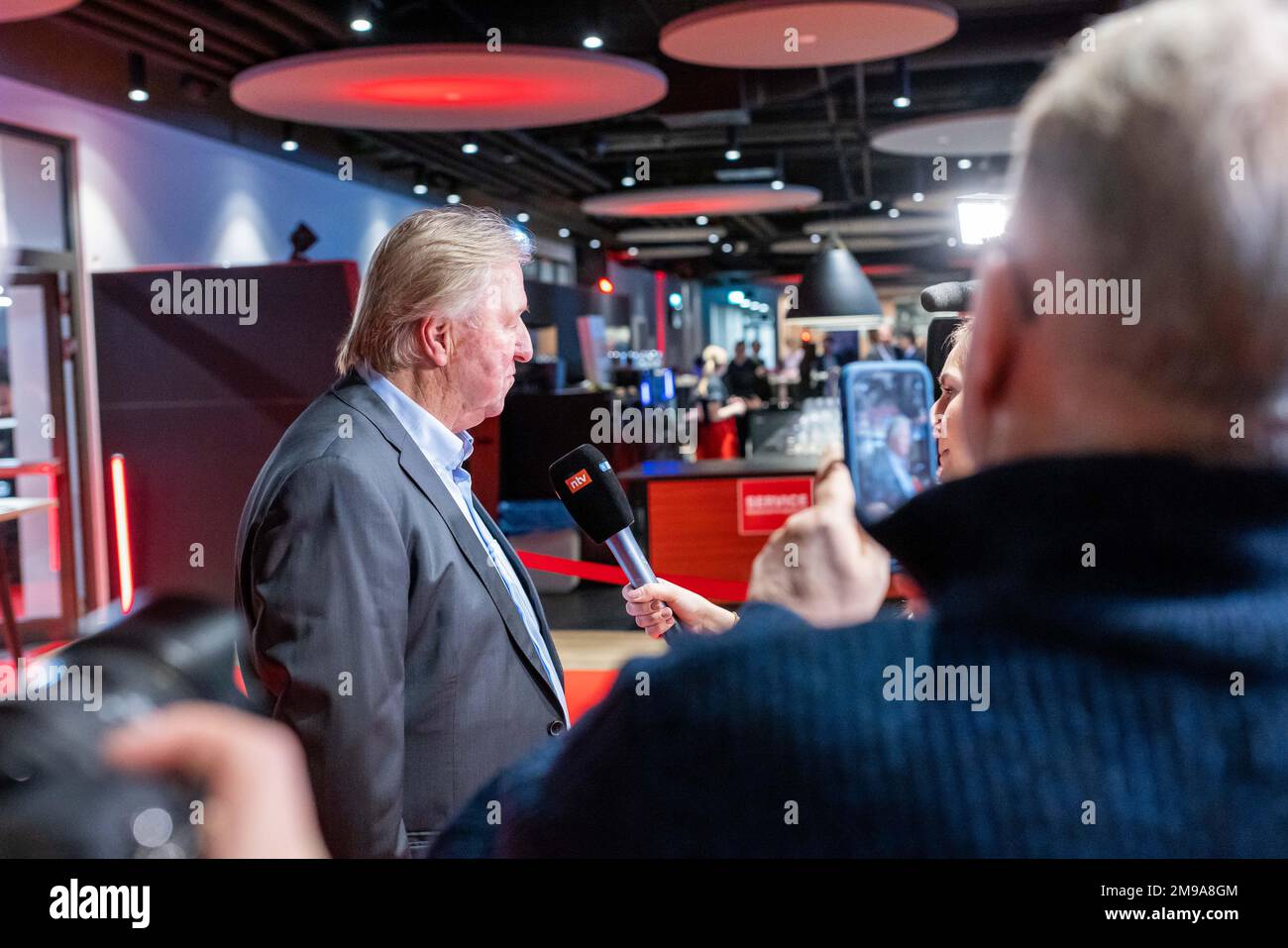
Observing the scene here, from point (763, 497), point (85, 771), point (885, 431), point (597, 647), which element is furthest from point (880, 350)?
point (85, 771)

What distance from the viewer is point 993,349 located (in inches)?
24.8

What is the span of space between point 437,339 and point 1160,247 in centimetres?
142

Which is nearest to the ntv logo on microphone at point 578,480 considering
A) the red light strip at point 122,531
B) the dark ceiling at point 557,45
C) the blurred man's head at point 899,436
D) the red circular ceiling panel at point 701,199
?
the blurred man's head at point 899,436

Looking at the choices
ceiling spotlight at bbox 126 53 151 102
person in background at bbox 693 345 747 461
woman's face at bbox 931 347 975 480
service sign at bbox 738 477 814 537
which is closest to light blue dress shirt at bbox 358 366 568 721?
woman's face at bbox 931 347 975 480

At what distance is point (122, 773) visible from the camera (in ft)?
2.00

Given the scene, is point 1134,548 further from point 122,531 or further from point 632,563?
point 122,531

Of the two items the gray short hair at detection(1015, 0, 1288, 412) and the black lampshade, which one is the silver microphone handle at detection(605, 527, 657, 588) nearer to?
the gray short hair at detection(1015, 0, 1288, 412)

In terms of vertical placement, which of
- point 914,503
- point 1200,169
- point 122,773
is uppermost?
point 1200,169

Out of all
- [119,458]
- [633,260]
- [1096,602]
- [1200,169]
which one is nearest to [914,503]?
[1096,602]

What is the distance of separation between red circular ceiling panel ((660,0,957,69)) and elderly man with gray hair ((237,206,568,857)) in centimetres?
410
